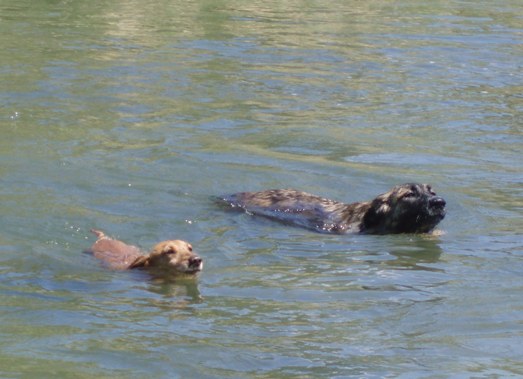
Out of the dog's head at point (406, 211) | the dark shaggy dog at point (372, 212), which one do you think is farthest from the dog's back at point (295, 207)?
the dog's head at point (406, 211)

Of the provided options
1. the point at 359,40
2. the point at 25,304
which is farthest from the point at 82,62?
the point at 25,304

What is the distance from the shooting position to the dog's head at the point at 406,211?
1183cm

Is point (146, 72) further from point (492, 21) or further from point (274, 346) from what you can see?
point (274, 346)

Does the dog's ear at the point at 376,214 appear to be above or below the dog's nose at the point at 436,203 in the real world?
below

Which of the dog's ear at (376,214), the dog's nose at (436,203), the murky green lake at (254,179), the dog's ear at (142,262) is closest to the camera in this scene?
the murky green lake at (254,179)

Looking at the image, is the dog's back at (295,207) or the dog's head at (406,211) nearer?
the dog's head at (406,211)

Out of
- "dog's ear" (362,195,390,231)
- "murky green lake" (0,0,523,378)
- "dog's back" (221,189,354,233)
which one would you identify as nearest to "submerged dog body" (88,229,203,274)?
"murky green lake" (0,0,523,378)

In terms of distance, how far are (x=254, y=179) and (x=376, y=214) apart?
7.71 feet

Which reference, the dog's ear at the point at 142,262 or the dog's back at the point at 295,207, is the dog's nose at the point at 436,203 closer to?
the dog's back at the point at 295,207

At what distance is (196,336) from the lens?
8.31 m

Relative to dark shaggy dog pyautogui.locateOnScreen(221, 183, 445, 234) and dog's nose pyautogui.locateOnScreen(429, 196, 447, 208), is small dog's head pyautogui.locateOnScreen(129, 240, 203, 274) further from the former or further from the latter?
dog's nose pyautogui.locateOnScreen(429, 196, 447, 208)

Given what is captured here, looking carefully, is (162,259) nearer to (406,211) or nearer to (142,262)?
(142,262)

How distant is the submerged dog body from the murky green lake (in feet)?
0.51

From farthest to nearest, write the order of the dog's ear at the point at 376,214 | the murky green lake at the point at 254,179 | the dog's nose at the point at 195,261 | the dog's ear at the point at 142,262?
the dog's ear at the point at 376,214 < the dog's ear at the point at 142,262 < the dog's nose at the point at 195,261 < the murky green lake at the point at 254,179
